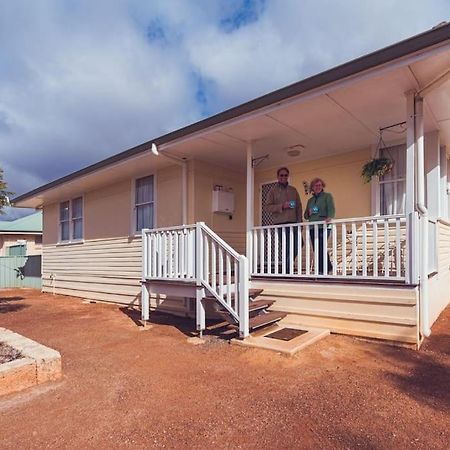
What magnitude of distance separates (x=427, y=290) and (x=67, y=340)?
4945 mm

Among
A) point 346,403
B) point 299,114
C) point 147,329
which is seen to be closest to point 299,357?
point 346,403

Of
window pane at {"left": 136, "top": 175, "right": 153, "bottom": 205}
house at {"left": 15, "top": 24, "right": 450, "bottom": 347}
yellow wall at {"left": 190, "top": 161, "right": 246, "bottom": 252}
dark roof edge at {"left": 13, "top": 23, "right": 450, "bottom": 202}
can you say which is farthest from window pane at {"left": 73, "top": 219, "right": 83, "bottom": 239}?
yellow wall at {"left": 190, "top": 161, "right": 246, "bottom": 252}

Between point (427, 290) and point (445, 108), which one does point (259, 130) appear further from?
point (427, 290)

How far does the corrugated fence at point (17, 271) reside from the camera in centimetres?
1516

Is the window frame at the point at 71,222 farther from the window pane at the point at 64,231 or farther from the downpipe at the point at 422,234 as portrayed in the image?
the downpipe at the point at 422,234

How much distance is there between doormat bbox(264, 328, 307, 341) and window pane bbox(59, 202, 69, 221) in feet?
29.5

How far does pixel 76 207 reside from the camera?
1081cm

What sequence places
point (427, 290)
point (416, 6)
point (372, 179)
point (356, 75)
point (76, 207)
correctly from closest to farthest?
point (356, 75)
point (427, 290)
point (372, 179)
point (416, 6)
point (76, 207)

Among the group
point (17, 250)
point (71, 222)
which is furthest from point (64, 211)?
point (17, 250)

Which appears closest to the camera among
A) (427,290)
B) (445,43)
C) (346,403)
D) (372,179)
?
(346,403)

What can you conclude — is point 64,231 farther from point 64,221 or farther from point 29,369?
point 29,369

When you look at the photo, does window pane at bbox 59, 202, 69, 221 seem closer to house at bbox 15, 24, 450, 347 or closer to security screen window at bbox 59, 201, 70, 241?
security screen window at bbox 59, 201, 70, 241

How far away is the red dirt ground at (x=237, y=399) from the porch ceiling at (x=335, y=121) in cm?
304

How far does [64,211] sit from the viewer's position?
11.5 meters
